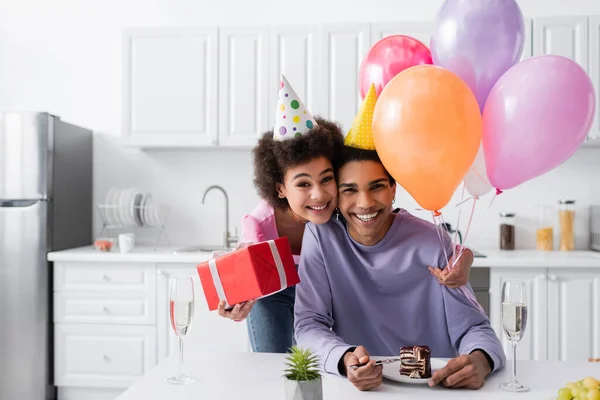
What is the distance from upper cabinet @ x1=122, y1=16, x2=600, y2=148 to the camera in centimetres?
345

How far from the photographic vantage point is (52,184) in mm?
3400

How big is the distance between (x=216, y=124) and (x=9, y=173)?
113 cm

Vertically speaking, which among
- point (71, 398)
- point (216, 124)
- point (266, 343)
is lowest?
point (71, 398)

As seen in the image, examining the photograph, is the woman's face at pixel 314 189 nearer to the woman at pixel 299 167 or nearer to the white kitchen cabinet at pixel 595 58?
the woman at pixel 299 167

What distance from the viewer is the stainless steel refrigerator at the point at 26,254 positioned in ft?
10.9

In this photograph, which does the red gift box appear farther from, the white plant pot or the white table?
the white plant pot

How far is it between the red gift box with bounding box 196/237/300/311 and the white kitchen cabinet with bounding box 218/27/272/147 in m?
2.07

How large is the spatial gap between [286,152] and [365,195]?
23 cm

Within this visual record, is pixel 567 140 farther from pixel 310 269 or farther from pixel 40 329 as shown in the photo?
pixel 40 329

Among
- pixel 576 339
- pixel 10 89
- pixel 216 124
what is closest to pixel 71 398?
pixel 216 124

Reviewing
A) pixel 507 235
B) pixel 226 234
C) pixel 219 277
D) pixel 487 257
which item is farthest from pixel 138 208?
pixel 219 277

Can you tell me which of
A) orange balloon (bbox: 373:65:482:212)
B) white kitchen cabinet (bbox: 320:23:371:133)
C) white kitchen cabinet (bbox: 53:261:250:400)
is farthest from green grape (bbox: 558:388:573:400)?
white kitchen cabinet (bbox: 320:23:371:133)

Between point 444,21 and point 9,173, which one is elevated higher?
point 444,21

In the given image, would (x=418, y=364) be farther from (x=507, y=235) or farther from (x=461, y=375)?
(x=507, y=235)
